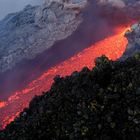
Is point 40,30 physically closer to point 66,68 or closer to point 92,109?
point 66,68

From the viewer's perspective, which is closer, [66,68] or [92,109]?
[92,109]

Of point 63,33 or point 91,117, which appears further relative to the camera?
point 63,33

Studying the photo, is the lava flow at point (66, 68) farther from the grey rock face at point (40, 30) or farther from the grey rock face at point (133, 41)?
the grey rock face at point (40, 30)

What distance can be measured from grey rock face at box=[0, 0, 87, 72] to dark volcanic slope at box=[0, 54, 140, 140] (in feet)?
66.7

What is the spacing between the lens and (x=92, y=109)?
363 inches

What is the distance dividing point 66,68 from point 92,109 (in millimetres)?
20023

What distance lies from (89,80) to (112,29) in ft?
74.6

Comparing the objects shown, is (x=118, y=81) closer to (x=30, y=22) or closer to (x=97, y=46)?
(x=97, y=46)

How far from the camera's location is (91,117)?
9.07 m

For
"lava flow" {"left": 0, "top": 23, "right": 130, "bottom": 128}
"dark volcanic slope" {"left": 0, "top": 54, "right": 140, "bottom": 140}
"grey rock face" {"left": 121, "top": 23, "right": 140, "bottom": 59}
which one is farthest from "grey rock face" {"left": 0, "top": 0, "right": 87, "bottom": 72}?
"dark volcanic slope" {"left": 0, "top": 54, "right": 140, "bottom": 140}

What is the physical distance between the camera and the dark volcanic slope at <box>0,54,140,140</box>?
29.0 feet

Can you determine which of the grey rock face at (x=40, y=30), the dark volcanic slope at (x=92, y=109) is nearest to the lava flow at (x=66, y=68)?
the grey rock face at (x=40, y=30)

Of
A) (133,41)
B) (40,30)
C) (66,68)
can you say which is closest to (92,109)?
(133,41)

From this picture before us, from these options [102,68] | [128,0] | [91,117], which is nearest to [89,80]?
[102,68]
